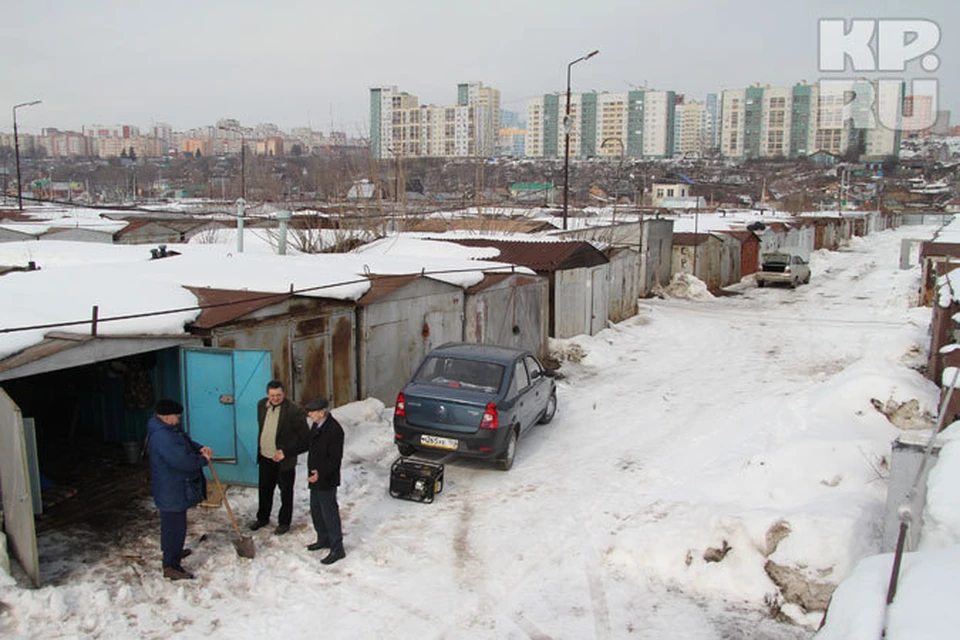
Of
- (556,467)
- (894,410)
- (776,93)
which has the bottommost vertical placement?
(556,467)

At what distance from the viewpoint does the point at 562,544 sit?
7988mm

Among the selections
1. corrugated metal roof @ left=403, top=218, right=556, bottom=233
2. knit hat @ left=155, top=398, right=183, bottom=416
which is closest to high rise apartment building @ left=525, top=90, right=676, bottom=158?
corrugated metal roof @ left=403, top=218, right=556, bottom=233

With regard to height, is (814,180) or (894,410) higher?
(814,180)

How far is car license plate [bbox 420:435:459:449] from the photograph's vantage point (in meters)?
9.80

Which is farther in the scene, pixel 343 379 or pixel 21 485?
pixel 343 379

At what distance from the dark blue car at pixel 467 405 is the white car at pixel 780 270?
27474mm

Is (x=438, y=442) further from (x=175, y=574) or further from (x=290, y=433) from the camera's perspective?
(x=175, y=574)

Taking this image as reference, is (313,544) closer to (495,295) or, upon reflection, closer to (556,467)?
(556,467)

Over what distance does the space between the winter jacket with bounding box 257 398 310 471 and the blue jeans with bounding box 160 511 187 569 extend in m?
1.24

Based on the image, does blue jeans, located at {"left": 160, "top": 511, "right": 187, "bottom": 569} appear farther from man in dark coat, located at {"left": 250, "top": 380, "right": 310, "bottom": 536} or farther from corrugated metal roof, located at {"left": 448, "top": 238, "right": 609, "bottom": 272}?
corrugated metal roof, located at {"left": 448, "top": 238, "right": 609, "bottom": 272}

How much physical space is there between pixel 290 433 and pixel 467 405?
272 centimetres

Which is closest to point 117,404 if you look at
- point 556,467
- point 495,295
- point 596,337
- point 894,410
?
point 556,467

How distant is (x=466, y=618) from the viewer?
647 centimetres

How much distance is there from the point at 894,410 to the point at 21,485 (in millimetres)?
10424
